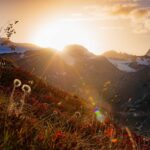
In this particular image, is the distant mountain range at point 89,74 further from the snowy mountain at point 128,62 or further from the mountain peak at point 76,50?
the snowy mountain at point 128,62

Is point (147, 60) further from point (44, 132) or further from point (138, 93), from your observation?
point (44, 132)

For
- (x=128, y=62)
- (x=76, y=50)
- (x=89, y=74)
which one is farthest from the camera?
(x=128, y=62)

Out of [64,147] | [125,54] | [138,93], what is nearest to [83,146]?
[64,147]

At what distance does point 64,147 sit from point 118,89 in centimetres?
10736

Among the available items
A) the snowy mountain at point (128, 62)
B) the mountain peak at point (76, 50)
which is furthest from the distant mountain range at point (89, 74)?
the snowy mountain at point (128, 62)

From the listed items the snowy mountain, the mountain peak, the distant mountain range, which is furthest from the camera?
the snowy mountain

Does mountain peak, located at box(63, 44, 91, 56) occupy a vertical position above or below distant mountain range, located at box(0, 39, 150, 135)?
above

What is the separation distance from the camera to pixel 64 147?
5.17m

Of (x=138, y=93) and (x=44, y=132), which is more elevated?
(x=44, y=132)

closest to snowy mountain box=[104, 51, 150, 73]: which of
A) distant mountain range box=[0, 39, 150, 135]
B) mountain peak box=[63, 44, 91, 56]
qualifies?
distant mountain range box=[0, 39, 150, 135]

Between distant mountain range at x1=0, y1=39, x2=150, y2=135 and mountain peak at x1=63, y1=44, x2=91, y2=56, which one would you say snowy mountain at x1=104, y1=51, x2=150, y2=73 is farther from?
mountain peak at x1=63, y1=44, x2=91, y2=56

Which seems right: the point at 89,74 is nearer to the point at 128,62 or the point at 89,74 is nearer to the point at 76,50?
the point at 76,50

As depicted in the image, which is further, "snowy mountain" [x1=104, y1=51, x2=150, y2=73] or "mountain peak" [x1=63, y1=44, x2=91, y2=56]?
"snowy mountain" [x1=104, y1=51, x2=150, y2=73]

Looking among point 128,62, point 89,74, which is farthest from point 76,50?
point 128,62
